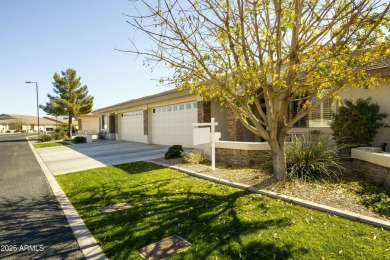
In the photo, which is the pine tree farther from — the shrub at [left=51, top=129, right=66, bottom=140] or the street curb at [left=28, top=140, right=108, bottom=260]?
the street curb at [left=28, top=140, right=108, bottom=260]

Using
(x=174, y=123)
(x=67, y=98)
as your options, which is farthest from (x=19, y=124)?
(x=174, y=123)

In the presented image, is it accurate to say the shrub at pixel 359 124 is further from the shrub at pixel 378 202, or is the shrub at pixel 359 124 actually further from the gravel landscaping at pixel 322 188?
the shrub at pixel 378 202

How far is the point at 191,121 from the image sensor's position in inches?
609

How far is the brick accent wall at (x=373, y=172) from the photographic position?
5907mm

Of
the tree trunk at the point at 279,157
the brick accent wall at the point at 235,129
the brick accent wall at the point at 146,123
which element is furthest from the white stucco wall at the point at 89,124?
the tree trunk at the point at 279,157

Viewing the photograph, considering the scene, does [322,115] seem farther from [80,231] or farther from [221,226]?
[80,231]

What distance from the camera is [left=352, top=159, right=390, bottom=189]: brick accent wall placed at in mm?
5907

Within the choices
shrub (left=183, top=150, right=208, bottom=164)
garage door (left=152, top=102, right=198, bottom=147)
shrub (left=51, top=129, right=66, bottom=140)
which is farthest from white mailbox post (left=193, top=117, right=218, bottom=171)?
shrub (left=51, top=129, right=66, bottom=140)

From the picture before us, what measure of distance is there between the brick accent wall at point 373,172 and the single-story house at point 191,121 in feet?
6.11

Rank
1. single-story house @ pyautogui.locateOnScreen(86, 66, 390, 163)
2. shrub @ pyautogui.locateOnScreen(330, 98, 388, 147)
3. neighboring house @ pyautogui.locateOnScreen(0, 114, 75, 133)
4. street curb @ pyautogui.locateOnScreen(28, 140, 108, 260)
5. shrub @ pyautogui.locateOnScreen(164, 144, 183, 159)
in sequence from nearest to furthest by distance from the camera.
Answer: street curb @ pyautogui.locateOnScreen(28, 140, 108, 260), shrub @ pyautogui.locateOnScreen(330, 98, 388, 147), single-story house @ pyautogui.locateOnScreen(86, 66, 390, 163), shrub @ pyautogui.locateOnScreen(164, 144, 183, 159), neighboring house @ pyautogui.locateOnScreen(0, 114, 75, 133)

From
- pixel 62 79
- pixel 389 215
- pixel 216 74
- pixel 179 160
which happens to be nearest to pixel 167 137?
pixel 179 160

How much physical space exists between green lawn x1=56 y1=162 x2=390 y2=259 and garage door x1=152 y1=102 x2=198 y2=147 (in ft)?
28.9

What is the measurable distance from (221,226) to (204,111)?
10115 mm

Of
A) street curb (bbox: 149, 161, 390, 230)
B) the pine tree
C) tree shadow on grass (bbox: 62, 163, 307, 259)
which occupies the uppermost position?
the pine tree
